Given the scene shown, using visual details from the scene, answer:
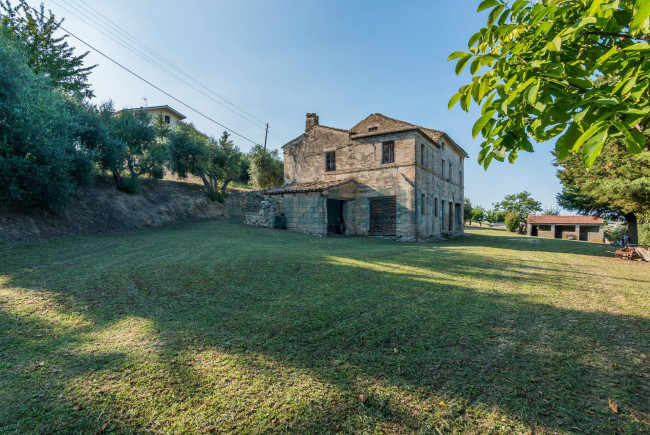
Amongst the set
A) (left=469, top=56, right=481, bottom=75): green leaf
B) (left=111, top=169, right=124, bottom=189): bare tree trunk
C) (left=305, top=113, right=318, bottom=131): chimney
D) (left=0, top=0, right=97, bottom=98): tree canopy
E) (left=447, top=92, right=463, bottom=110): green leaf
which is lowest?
(left=447, top=92, right=463, bottom=110): green leaf

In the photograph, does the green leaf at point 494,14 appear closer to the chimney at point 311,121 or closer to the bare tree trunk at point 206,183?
the chimney at point 311,121

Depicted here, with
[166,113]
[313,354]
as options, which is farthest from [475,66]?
[166,113]

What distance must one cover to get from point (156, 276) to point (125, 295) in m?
→ 0.96

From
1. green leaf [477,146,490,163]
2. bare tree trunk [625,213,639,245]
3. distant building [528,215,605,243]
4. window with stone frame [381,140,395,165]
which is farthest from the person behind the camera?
distant building [528,215,605,243]

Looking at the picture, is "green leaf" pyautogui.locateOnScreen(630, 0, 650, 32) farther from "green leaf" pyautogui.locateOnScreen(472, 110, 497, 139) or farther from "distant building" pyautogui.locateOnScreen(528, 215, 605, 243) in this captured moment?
"distant building" pyautogui.locateOnScreen(528, 215, 605, 243)

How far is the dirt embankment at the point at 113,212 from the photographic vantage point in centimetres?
972

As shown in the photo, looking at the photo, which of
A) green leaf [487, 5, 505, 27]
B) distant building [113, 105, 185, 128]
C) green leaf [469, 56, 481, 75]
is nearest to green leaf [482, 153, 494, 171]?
green leaf [469, 56, 481, 75]

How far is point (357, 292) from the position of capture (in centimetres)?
496

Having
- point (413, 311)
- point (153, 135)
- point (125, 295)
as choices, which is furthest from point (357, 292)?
point (153, 135)

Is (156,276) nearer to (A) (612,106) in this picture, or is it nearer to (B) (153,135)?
(A) (612,106)

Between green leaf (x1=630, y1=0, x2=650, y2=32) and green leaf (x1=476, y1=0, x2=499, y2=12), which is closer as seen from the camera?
green leaf (x1=630, y1=0, x2=650, y2=32)

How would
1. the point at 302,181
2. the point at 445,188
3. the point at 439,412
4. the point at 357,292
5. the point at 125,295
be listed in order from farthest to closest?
the point at 445,188 < the point at 302,181 < the point at 357,292 < the point at 125,295 < the point at 439,412

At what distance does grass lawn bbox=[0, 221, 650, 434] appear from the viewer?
6.80ft

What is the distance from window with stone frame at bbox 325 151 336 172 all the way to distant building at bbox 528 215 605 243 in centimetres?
3017
